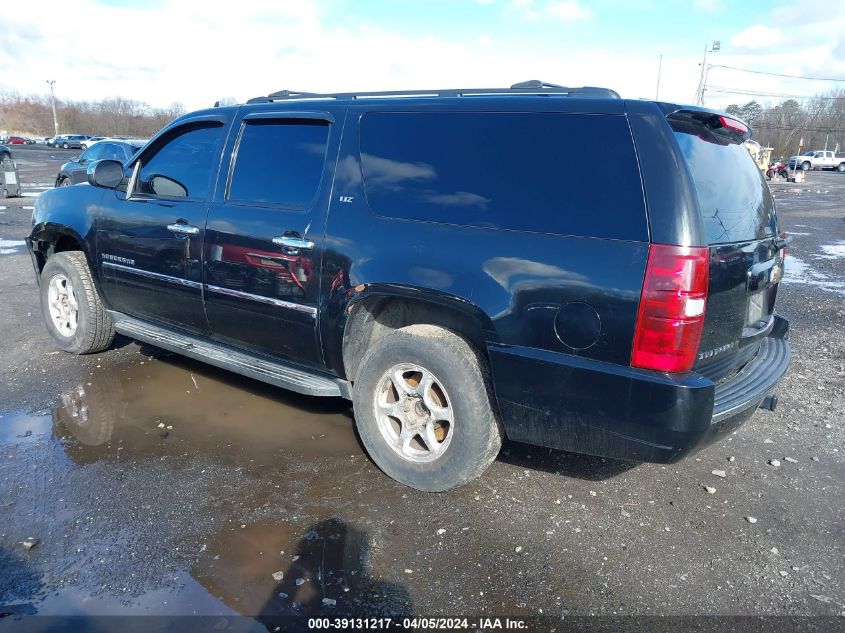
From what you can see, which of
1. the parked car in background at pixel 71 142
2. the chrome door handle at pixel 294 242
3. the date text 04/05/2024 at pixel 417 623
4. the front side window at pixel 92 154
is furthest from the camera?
the parked car in background at pixel 71 142

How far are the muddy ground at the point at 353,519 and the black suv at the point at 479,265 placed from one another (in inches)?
14.4

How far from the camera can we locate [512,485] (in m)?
3.47

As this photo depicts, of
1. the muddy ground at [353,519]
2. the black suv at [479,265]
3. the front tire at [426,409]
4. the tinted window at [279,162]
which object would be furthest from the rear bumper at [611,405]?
the tinted window at [279,162]

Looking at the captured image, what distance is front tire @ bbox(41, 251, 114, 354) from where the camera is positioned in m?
5.06

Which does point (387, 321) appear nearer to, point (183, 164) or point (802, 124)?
point (183, 164)

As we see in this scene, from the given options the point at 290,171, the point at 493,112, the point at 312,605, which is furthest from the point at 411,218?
the point at 312,605

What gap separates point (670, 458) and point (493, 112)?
1783mm

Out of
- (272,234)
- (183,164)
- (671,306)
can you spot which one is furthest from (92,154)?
(671,306)

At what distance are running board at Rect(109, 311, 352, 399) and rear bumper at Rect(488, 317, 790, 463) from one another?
1.17m

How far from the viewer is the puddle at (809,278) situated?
856cm

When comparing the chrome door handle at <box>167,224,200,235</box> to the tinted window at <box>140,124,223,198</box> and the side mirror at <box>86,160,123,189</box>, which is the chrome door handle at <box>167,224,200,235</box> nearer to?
the tinted window at <box>140,124,223,198</box>

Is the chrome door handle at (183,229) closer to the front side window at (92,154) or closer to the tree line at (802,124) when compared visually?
the front side window at (92,154)

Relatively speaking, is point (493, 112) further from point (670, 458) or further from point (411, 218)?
point (670, 458)

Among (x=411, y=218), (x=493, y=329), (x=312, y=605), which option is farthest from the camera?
(x=411, y=218)
